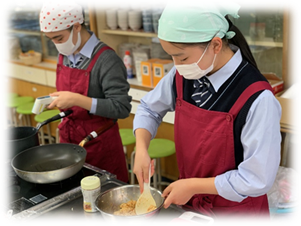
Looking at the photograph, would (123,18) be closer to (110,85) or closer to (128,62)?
(128,62)

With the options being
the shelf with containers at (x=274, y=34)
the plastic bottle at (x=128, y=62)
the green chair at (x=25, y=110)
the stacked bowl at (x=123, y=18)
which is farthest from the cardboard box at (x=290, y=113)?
the green chair at (x=25, y=110)

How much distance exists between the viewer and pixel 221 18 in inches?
48.8

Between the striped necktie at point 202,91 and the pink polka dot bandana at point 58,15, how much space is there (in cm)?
84

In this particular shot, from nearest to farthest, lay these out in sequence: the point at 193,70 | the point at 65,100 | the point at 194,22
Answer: the point at 194,22
the point at 193,70
the point at 65,100

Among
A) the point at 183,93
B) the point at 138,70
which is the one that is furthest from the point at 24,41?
the point at 183,93

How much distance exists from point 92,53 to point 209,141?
3.14ft

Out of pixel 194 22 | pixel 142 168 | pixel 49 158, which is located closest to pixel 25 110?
pixel 49 158

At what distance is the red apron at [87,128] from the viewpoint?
2033 mm

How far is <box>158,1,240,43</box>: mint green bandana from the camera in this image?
1204 mm

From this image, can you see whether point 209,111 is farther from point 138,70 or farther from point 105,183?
point 138,70

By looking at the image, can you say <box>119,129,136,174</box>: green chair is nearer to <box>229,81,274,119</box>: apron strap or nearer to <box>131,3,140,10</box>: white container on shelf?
<box>131,3,140,10</box>: white container on shelf

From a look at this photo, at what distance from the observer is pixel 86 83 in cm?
201

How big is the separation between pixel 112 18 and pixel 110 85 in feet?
6.37

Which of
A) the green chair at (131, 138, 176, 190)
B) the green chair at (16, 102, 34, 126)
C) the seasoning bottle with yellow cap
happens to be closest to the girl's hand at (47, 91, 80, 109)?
the seasoning bottle with yellow cap
